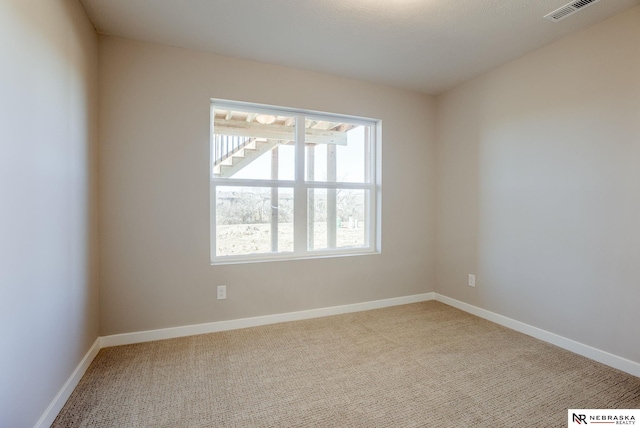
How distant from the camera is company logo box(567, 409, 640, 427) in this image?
5.48 ft

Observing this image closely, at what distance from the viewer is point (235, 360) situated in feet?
7.59

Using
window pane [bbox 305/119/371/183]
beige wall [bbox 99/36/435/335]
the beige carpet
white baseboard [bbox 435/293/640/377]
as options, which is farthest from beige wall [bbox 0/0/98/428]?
white baseboard [bbox 435/293/640/377]

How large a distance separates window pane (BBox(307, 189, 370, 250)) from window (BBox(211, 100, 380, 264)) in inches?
0.4

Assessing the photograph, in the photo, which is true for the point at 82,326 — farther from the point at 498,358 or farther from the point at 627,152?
the point at 627,152

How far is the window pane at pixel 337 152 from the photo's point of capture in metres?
3.35

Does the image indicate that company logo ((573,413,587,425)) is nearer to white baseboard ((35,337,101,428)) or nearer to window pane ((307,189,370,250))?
window pane ((307,189,370,250))

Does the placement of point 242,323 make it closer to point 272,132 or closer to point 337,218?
point 337,218

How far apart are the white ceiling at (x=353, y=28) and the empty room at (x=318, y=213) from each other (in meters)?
0.02

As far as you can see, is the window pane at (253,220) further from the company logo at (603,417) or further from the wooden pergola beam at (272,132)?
the company logo at (603,417)

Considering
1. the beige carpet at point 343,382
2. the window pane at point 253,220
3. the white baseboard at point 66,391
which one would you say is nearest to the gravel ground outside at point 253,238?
the window pane at point 253,220

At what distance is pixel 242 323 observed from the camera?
9.61ft

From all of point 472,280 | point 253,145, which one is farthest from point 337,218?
point 472,280

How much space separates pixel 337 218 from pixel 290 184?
678 millimetres

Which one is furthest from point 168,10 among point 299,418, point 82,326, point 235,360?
point 299,418
